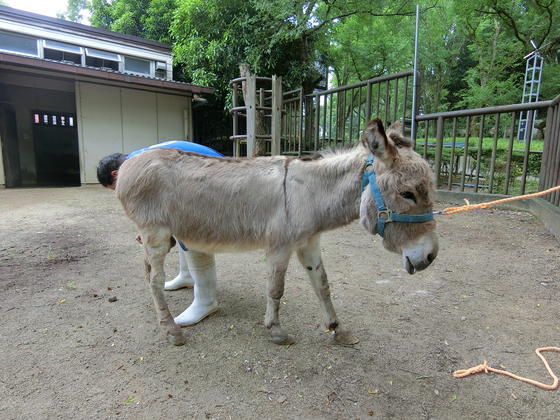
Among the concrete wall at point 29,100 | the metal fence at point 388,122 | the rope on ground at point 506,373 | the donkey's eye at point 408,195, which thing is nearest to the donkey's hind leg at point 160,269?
the donkey's eye at point 408,195

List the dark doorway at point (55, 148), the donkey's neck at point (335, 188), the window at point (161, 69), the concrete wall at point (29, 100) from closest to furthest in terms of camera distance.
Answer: the donkey's neck at point (335, 188), the concrete wall at point (29, 100), the window at point (161, 69), the dark doorway at point (55, 148)

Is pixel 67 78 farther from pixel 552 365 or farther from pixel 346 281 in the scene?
pixel 552 365

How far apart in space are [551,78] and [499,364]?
2043 cm

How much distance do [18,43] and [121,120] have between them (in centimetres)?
371

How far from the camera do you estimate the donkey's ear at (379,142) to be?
180cm

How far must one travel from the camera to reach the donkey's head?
1903mm

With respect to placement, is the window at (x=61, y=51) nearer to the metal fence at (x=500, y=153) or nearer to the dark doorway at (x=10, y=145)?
the dark doorway at (x=10, y=145)

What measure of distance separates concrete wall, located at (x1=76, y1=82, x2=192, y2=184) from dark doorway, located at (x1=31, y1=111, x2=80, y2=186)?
9.54 ft

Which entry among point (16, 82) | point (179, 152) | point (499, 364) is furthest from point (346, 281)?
point (16, 82)

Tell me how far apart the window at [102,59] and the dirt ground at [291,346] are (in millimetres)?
10323

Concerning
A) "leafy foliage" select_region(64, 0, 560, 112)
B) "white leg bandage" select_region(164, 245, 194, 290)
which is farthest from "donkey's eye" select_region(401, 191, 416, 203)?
"leafy foliage" select_region(64, 0, 560, 112)

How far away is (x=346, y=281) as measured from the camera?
3492 millimetres

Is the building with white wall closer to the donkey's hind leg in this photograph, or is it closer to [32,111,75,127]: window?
[32,111,75,127]: window

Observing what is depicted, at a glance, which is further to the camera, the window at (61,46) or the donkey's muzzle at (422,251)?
the window at (61,46)
